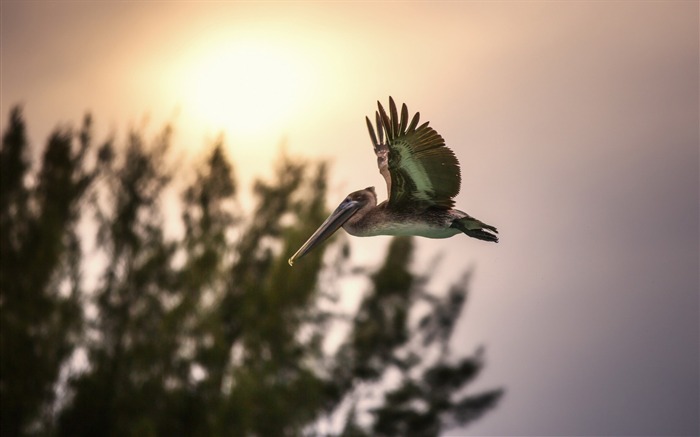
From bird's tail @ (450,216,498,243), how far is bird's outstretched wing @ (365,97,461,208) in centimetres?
19

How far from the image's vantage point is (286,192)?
109ft

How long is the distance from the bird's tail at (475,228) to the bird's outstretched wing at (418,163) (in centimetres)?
19

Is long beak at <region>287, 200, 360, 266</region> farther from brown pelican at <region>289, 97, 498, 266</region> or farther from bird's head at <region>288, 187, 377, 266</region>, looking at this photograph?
brown pelican at <region>289, 97, 498, 266</region>

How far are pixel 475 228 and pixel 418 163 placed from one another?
1.95 ft

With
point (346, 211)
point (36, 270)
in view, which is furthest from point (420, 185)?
point (36, 270)

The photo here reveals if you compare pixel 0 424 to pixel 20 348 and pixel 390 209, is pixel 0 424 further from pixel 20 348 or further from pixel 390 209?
pixel 390 209

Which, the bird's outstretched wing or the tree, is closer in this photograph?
the bird's outstretched wing

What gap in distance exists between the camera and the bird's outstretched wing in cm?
952

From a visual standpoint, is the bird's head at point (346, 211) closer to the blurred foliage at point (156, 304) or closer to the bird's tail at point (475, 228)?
the bird's tail at point (475, 228)

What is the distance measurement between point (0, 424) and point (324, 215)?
8.78 meters

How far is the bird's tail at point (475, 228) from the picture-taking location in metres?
9.45

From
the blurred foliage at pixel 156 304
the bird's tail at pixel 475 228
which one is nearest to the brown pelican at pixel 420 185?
the bird's tail at pixel 475 228

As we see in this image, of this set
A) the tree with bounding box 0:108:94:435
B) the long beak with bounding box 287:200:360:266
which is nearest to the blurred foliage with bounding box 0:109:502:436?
the tree with bounding box 0:108:94:435

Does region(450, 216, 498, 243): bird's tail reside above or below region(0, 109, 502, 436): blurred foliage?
below
